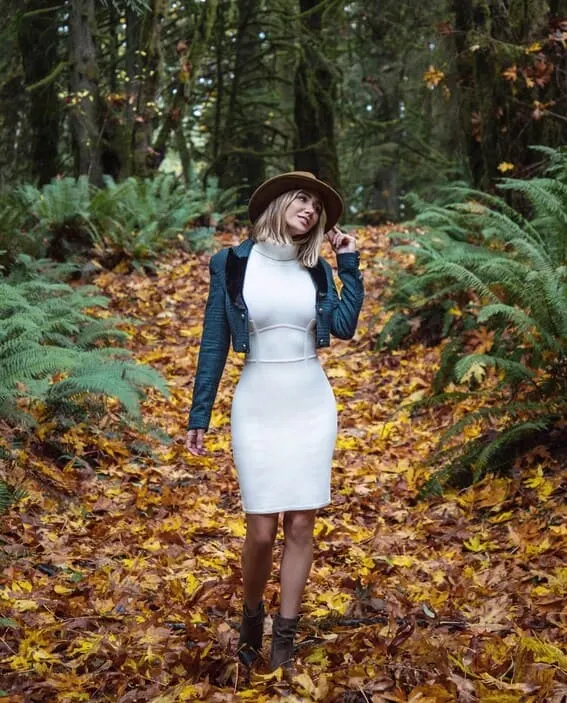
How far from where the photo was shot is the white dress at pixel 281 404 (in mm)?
3426

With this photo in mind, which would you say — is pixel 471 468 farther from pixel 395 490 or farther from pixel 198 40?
pixel 198 40

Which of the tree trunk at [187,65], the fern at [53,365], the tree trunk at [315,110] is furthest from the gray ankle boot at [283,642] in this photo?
the tree trunk at [315,110]

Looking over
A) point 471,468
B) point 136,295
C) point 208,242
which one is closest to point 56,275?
point 136,295

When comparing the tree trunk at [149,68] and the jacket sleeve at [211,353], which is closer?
the jacket sleeve at [211,353]

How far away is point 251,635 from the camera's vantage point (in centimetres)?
365

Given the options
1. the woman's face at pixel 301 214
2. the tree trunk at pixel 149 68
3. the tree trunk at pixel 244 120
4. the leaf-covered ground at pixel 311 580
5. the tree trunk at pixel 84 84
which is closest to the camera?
the leaf-covered ground at pixel 311 580

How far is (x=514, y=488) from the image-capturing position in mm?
5277

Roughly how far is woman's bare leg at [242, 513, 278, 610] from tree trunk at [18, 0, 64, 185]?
11.1 meters

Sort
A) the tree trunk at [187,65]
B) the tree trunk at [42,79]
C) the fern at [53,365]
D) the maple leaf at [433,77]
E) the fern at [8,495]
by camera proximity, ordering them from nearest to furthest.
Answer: the fern at [8,495] < the fern at [53,365] < the maple leaf at [433,77] < the tree trunk at [187,65] < the tree trunk at [42,79]

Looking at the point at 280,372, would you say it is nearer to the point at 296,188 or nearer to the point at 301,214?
the point at 301,214

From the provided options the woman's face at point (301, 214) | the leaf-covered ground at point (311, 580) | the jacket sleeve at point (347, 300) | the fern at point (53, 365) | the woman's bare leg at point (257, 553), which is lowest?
the leaf-covered ground at point (311, 580)

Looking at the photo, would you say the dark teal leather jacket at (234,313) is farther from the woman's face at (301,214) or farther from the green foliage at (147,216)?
the green foliage at (147,216)

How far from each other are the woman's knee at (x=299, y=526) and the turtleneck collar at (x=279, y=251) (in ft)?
3.57

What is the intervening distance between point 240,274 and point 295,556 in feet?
4.00
